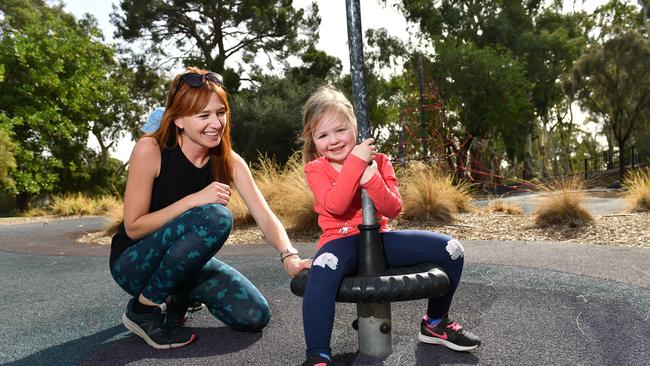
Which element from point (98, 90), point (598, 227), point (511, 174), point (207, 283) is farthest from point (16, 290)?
point (511, 174)

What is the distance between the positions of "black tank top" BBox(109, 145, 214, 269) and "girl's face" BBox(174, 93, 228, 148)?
0.46 ft

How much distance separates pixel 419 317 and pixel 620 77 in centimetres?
2228

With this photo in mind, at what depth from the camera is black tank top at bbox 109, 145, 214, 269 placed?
7.60ft

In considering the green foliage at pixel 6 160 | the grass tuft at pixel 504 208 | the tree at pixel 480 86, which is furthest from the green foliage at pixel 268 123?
the grass tuft at pixel 504 208

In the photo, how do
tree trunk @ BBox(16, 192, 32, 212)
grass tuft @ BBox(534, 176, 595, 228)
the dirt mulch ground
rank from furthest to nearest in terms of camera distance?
tree trunk @ BBox(16, 192, 32, 212) → grass tuft @ BBox(534, 176, 595, 228) → the dirt mulch ground

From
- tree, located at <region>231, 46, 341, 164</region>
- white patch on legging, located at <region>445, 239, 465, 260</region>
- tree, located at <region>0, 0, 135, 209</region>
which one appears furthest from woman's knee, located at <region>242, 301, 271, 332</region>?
tree, located at <region>0, 0, 135, 209</region>

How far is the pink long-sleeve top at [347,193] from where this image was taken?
1.73 metres

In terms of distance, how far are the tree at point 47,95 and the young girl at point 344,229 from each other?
17.2m

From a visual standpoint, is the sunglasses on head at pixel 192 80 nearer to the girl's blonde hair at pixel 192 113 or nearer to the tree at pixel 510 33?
the girl's blonde hair at pixel 192 113

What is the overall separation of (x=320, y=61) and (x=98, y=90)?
9.67 metres

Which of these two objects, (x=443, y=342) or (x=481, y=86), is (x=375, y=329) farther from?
(x=481, y=86)

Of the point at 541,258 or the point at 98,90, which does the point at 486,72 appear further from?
the point at 541,258

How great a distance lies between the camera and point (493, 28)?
23859 millimetres

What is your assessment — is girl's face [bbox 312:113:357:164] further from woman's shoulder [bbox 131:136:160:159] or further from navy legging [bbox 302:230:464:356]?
woman's shoulder [bbox 131:136:160:159]
